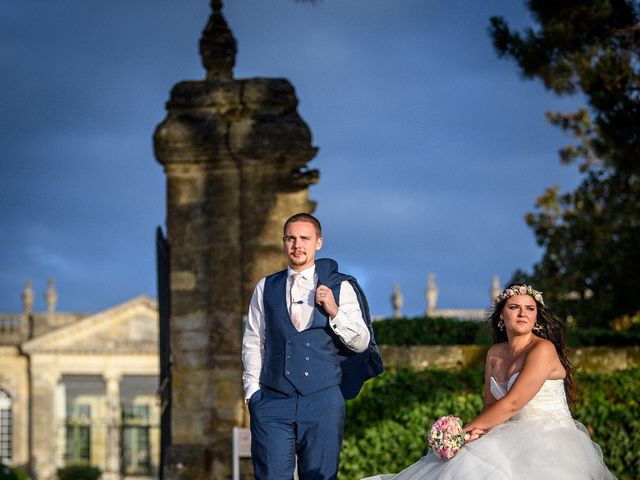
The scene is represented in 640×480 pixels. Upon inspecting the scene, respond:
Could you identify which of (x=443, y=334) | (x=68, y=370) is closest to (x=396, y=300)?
(x=68, y=370)

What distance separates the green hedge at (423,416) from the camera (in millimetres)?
8430

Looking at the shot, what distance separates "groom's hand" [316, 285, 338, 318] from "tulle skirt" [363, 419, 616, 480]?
72cm

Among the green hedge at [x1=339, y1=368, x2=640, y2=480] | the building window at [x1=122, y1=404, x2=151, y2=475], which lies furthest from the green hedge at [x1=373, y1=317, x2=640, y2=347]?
the building window at [x1=122, y1=404, x2=151, y2=475]

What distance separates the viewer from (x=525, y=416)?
16.2 feet

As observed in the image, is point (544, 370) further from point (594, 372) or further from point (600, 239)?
point (600, 239)

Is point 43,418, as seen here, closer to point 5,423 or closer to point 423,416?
point 5,423

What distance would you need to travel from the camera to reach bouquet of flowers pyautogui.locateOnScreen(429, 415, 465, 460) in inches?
187

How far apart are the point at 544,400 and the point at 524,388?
0.53 feet

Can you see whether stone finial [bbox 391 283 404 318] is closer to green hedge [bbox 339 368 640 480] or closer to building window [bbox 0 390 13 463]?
building window [bbox 0 390 13 463]

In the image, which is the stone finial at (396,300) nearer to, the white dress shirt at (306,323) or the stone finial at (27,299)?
the stone finial at (27,299)

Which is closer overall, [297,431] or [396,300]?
[297,431]

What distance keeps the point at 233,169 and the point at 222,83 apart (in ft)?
2.21

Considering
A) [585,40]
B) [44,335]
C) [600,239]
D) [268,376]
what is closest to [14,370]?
[44,335]

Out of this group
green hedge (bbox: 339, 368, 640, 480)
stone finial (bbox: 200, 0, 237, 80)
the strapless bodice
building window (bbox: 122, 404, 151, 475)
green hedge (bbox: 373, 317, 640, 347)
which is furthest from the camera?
building window (bbox: 122, 404, 151, 475)
